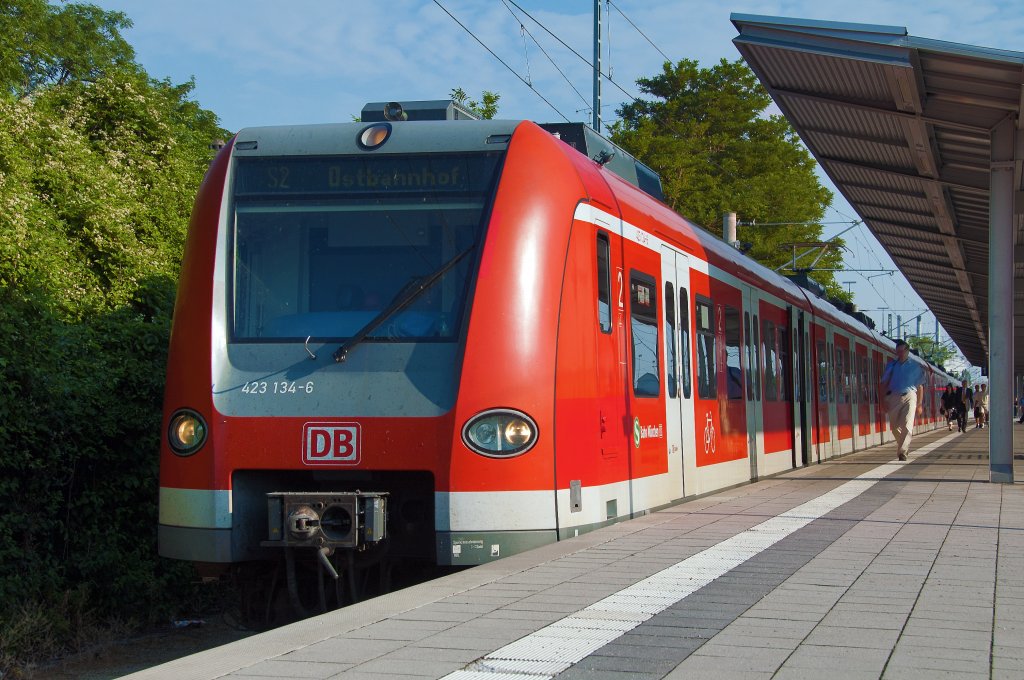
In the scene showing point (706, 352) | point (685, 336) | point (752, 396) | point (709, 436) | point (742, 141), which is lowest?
point (709, 436)

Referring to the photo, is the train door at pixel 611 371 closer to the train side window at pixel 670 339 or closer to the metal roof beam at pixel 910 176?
the train side window at pixel 670 339

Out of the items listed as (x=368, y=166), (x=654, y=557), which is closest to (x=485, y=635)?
(x=654, y=557)

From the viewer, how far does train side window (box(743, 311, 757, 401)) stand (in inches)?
560

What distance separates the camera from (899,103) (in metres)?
13.9

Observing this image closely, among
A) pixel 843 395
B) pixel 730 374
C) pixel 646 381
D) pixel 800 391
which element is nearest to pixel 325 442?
pixel 646 381

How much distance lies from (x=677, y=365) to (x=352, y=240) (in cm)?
402

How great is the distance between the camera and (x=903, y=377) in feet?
65.3

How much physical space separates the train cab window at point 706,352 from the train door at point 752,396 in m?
1.86

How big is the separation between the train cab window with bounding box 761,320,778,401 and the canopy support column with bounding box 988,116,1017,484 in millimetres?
2642

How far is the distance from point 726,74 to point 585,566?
164ft

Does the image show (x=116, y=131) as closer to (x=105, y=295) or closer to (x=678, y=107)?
(x=105, y=295)

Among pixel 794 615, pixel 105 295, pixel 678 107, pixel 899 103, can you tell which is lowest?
pixel 794 615

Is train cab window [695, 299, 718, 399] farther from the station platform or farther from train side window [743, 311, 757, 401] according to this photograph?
the station platform

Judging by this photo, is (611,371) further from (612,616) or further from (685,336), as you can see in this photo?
(612,616)
